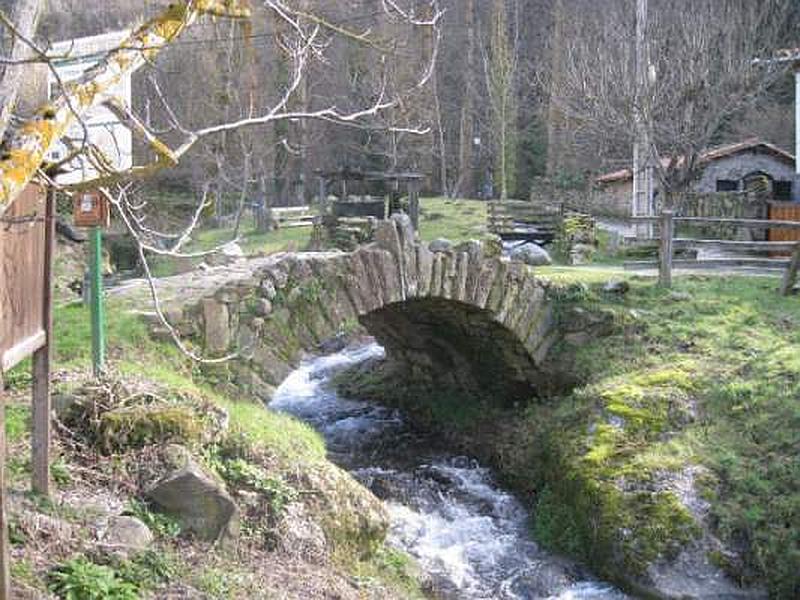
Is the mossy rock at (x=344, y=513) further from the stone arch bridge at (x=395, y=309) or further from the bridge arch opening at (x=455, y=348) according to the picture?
the bridge arch opening at (x=455, y=348)

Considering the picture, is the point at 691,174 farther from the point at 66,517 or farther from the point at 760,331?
the point at 66,517

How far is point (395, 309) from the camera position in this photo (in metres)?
13.3

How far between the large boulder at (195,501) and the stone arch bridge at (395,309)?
8.01ft

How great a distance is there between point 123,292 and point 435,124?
24176mm

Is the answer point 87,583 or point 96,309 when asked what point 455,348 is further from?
point 87,583

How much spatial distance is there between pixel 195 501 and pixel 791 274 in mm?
9399

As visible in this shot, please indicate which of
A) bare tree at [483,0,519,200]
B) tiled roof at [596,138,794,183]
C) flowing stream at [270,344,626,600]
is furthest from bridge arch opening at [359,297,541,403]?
bare tree at [483,0,519,200]

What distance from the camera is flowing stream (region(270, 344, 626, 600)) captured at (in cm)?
864

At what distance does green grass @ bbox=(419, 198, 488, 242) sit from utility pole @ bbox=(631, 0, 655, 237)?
3858 mm

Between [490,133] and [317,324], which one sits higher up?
[490,133]

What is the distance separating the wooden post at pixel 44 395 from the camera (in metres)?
5.14

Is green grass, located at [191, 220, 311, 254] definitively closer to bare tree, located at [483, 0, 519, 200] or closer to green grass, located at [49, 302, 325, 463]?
bare tree, located at [483, 0, 519, 200]

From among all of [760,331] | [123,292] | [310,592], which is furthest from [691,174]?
[310,592]

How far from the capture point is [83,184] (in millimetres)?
3881
